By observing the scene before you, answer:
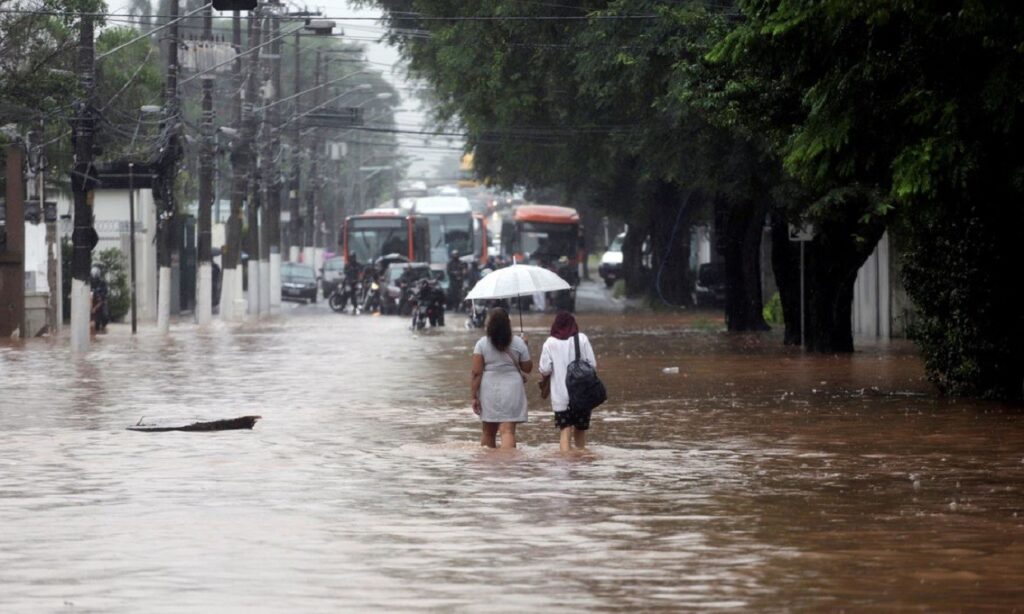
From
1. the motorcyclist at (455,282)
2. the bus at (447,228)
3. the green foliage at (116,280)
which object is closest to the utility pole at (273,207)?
the motorcyclist at (455,282)

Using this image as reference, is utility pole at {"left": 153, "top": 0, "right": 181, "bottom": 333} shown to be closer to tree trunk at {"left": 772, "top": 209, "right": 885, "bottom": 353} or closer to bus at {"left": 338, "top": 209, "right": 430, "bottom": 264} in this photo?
tree trunk at {"left": 772, "top": 209, "right": 885, "bottom": 353}

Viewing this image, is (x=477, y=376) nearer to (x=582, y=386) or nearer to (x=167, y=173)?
(x=582, y=386)

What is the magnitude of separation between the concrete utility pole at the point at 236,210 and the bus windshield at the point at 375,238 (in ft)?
35.7

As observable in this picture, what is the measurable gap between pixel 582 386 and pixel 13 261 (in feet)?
89.3

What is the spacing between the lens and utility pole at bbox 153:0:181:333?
146ft

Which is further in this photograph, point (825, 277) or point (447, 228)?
point (447, 228)

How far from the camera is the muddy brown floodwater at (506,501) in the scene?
→ 10.1 metres

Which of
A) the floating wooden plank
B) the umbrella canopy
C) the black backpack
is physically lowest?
the floating wooden plank

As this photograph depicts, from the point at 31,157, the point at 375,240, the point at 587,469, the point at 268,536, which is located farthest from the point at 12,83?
the point at 268,536

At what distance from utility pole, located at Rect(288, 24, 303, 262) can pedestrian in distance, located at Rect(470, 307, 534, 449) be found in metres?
55.1

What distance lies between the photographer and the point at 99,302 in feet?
148

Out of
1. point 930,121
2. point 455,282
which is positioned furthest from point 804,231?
point 455,282

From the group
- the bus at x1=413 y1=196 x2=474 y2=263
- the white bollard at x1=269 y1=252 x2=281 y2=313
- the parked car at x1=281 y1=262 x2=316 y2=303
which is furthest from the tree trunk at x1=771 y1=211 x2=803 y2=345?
the bus at x1=413 y1=196 x2=474 y2=263

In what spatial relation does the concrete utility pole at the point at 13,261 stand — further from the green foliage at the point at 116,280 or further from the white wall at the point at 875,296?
the white wall at the point at 875,296
